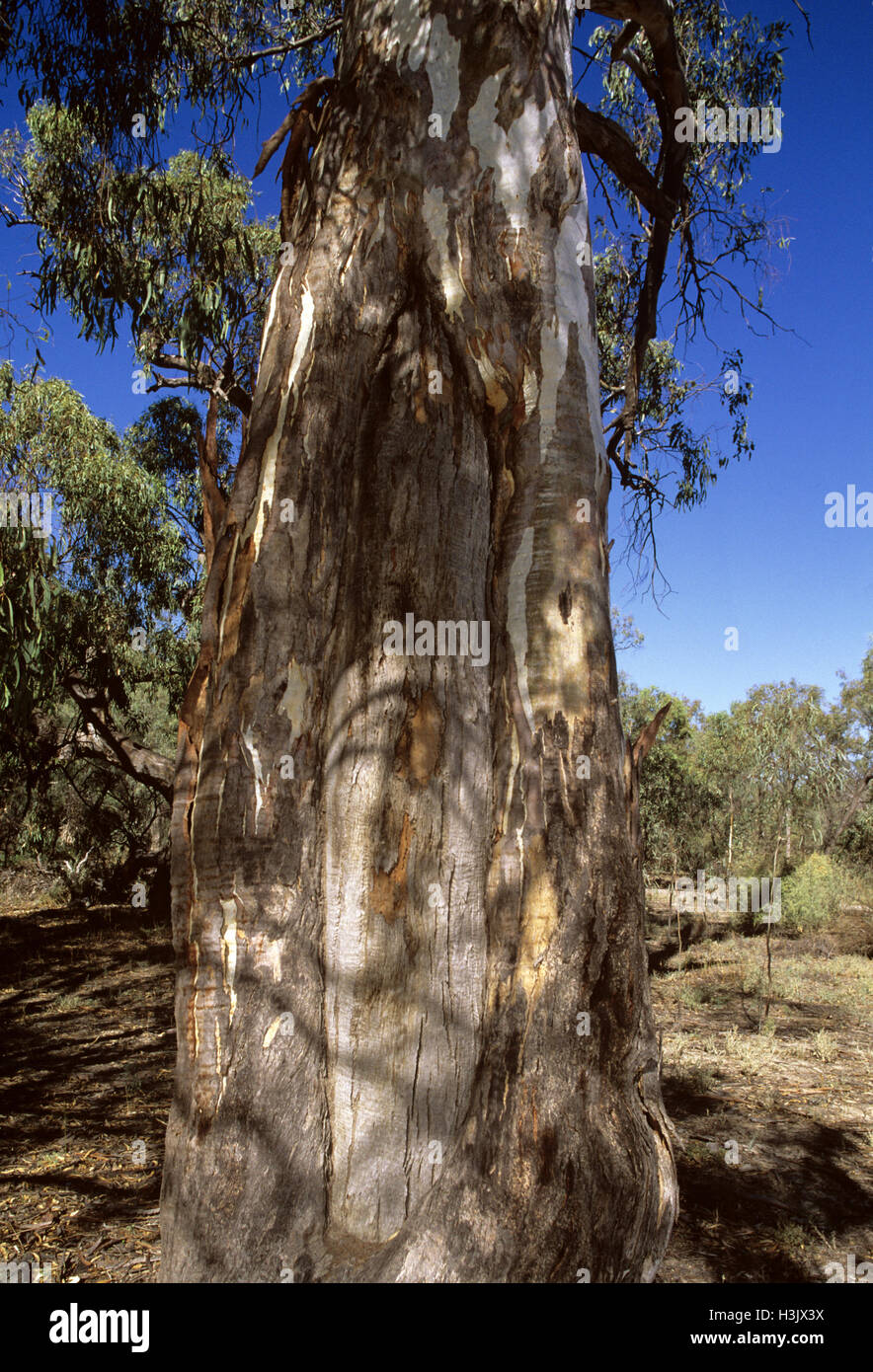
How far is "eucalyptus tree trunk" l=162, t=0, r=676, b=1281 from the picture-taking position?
1.66 m

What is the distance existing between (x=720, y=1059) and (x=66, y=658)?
565cm

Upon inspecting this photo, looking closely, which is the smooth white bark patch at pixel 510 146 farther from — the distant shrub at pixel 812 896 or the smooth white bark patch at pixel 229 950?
the distant shrub at pixel 812 896

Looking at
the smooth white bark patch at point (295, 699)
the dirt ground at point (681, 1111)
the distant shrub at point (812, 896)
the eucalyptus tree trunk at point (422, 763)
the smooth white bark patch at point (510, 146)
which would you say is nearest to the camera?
the eucalyptus tree trunk at point (422, 763)

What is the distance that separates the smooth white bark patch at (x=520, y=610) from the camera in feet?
6.11

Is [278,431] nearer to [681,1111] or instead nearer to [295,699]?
[295,699]

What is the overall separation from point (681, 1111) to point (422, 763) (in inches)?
120

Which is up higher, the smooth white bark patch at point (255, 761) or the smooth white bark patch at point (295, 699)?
the smooth white bark patch at point (295, 699)

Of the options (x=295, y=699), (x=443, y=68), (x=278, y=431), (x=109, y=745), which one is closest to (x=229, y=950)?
(x=295, y=699)

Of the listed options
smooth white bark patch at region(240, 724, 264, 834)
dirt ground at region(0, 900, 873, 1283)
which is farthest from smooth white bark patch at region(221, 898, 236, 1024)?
dirt ground at region(0, 900, 873, 1283)

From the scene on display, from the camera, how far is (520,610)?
6.28 feet

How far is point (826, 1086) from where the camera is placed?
4.69 m

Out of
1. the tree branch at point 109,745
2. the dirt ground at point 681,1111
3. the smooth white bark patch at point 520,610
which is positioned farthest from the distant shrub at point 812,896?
the smooth white bark patch at point 520,610
